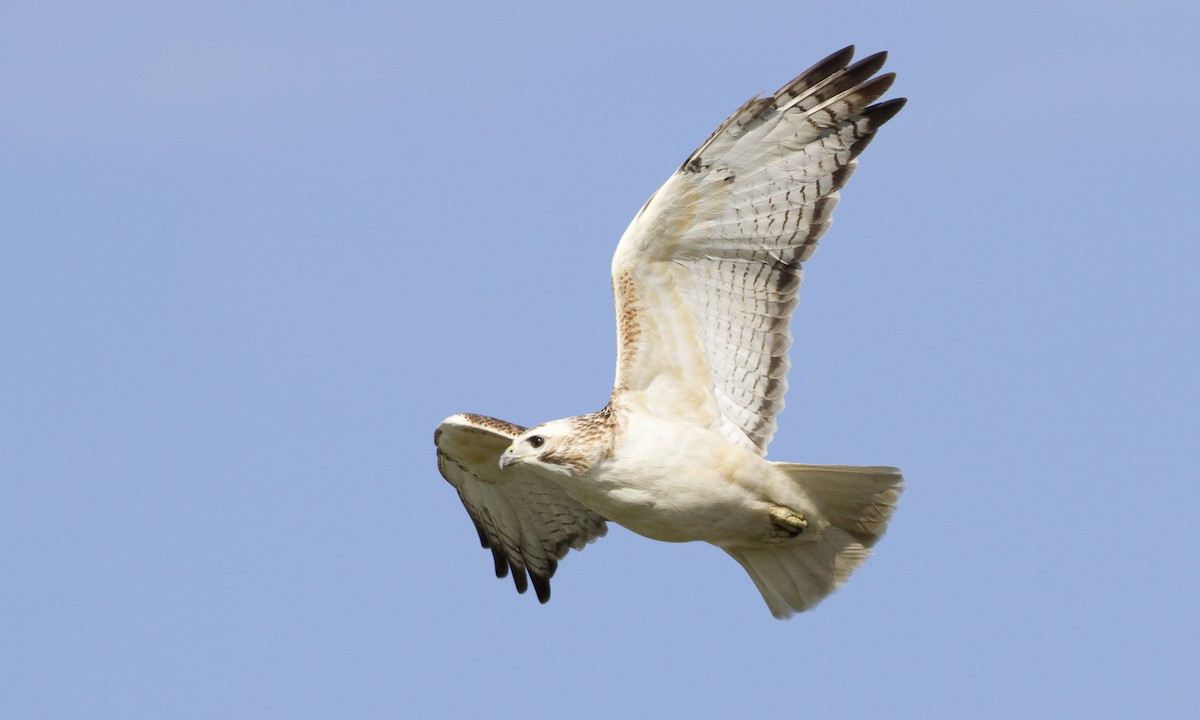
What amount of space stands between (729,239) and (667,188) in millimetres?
541

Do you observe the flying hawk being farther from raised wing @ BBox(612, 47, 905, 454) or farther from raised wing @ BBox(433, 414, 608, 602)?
raised wing @ BBox(433, 414, 608, 602)

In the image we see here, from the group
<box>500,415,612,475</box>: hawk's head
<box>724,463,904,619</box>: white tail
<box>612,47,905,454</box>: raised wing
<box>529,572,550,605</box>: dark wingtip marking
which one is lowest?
<box>724,463,904,619</box>: white tail

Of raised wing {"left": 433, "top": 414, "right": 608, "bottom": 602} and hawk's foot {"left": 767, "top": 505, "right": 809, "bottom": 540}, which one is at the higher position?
raised wing {"left": 433, "top": 414, "right": 608, "bottom": 602}

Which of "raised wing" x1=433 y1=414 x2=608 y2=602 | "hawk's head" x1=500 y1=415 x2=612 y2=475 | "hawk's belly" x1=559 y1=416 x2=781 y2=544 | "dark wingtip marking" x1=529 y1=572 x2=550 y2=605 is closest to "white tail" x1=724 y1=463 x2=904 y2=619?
"hawk's belly" x1=559 y1=416 x2=781 y2=544

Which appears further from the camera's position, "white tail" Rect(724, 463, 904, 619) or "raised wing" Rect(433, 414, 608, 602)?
"raised wing" Rect(433, 414, 608, 602)

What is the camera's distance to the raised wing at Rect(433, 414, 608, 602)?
40.6 ft

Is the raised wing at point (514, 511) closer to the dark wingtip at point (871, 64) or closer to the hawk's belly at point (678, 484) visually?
the hawk's belly at point (678, 484)

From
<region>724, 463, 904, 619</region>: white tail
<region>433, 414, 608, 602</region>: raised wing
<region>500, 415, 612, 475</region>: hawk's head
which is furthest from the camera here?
<region>433, 414, 608, 602</region>: raised wing

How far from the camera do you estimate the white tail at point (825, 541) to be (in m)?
10.9

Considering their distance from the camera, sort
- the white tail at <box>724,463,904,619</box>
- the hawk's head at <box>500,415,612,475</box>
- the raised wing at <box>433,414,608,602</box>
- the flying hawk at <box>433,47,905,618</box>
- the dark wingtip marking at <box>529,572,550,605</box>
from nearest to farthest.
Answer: the hawk's head at <box>500,415,612,475</box>
the flying hawk at <box>433,47,905,618</box>
the white tail at <box>724,463,904,619</box>
the raised wing at <box>433,414,608,602</box>
the dark wingtip marking at <box>529,572,550,605</box>

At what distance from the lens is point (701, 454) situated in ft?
35.2

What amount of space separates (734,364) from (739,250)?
0.69 metres

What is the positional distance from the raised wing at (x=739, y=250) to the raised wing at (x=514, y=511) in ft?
5.20

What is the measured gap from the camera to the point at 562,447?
34.5 feet
